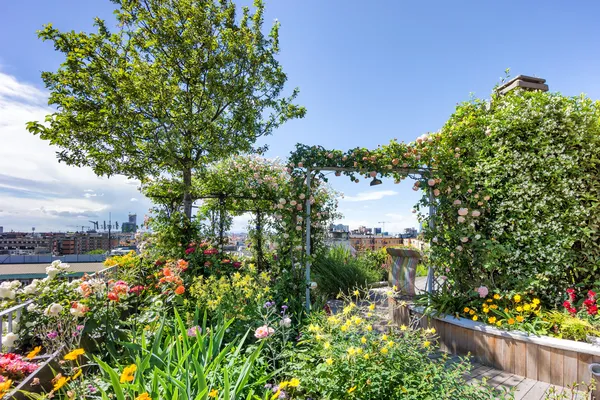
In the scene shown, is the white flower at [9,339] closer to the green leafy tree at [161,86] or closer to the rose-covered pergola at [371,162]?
the rose-covered pergola at [371,162]

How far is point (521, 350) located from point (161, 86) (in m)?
6.12

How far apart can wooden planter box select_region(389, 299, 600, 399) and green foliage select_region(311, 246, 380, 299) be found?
200 centimetres

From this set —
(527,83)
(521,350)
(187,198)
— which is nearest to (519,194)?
(521,350)

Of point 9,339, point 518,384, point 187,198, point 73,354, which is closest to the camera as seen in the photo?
point 73,354

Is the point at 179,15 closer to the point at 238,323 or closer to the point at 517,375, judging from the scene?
the point at 238,323

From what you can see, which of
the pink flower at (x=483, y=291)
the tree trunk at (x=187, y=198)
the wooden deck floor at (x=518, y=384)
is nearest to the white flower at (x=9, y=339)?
the tree trunk at (x=187, y=198)

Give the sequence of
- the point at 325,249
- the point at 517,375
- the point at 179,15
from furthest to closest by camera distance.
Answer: the point at 325,249 → the point at 179,15 → the point at 517,375

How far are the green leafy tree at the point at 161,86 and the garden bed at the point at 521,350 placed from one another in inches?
183

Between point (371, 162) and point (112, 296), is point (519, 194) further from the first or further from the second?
point (112, 296)

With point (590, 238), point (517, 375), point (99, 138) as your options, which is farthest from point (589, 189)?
point (99, 138)

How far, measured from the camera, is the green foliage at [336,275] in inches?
213

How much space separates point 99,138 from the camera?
5211 mm

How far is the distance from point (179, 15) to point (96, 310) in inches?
207

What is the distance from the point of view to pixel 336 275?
553 cm
